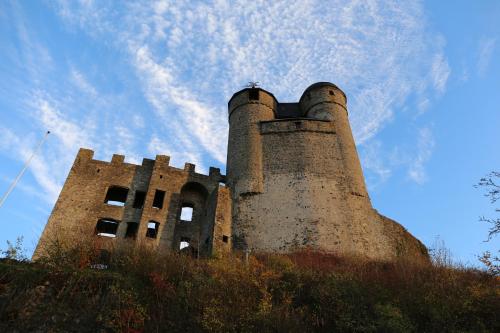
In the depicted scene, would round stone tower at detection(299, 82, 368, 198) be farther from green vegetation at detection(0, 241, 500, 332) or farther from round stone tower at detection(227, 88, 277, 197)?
green vegetation at detection(0, 241, 500, 332)

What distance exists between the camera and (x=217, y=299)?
9.34 meters

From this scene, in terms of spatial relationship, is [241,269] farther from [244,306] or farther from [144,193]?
[144,193]

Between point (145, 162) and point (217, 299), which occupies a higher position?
point (145, 162)

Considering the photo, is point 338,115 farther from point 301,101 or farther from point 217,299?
point 217,299

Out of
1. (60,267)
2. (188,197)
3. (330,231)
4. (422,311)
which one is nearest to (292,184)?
(330,231)

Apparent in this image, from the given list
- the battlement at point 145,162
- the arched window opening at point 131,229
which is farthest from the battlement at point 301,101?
the arched window opening at point 131,229

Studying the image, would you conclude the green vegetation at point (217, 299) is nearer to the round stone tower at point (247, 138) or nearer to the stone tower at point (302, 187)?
the stone tower at point (302, 187)

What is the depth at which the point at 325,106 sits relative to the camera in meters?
23.7

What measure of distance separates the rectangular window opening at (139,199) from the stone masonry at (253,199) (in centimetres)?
7

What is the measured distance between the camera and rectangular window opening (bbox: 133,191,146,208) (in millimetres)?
20516

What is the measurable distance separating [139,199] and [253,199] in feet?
23.5

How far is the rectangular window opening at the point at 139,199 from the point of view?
20516 millimetres

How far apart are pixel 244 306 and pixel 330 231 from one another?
9314mm

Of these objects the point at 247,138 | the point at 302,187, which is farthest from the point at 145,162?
the point at 302,187
